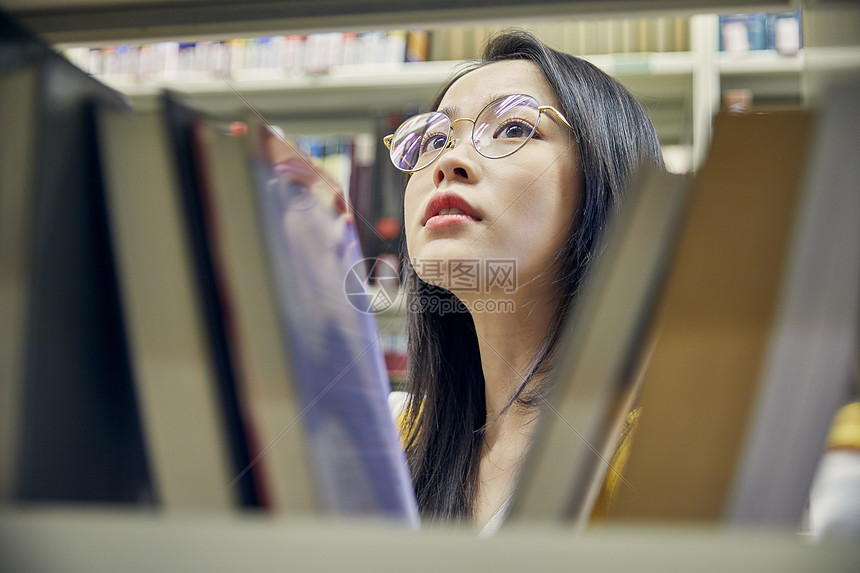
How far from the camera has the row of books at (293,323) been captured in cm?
30

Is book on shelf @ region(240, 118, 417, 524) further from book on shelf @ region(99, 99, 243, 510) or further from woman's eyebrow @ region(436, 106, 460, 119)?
woman's eyebrow @ region(436, 106, 460, 119)

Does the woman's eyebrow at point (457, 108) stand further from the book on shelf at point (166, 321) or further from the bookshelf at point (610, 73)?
the book on shelf at point (166, 321)

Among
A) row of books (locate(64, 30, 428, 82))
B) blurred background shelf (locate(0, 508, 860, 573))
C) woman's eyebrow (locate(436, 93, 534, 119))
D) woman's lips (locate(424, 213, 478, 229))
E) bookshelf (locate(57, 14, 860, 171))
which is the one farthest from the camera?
row of books (locate(64, 30, 428, 82))

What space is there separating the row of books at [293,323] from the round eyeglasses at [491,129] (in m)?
0.63

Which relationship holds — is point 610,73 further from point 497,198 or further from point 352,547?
point 352,547

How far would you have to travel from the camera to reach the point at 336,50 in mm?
2000

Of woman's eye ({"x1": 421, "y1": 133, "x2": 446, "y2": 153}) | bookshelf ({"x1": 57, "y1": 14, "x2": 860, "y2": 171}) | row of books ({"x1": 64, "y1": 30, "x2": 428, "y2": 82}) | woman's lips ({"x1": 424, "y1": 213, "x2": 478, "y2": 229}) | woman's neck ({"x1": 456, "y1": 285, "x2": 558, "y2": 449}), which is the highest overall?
row of books ({"x1": 64, "y1": 30, "x2": 428, "y2": 82})

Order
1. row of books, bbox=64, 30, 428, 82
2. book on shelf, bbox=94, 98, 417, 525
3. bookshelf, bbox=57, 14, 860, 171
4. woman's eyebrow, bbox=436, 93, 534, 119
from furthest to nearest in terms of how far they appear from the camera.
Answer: row of books, bbox=64, 30, 428, 82
bookshelf, bbox=57, 14, 860, 171
woman's eyebrow, bbox=436, 93, 534, 119
book on shelf, bbox=94, 98, 417, 525

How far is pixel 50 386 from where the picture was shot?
361 millimetres

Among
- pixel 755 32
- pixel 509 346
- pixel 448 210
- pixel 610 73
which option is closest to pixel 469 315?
pixel 509 346

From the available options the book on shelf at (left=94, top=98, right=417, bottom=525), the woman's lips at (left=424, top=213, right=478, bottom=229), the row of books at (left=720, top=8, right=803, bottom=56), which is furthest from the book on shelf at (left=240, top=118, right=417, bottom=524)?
the row of books at (left=720, top=8, right=803, bottom=56)

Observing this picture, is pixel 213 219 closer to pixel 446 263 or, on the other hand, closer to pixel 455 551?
pixel 455 551

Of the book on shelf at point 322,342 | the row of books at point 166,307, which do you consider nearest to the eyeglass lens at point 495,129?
the book on shelf at point 322,342

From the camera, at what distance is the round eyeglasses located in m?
1.00
